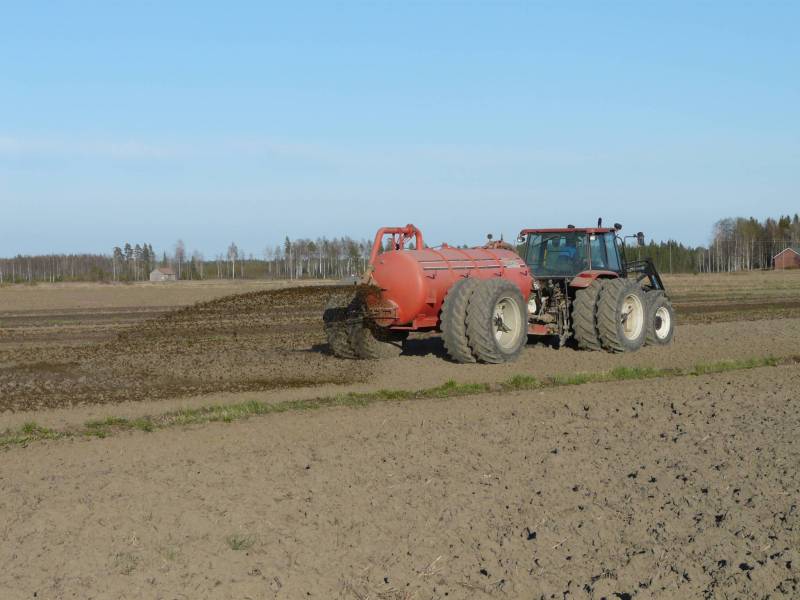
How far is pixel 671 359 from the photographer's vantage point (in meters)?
15.8

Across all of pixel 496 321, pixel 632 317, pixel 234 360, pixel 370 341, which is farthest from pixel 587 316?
pixel 234 360

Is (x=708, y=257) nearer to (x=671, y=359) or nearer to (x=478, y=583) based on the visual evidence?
(x=671, y=359)

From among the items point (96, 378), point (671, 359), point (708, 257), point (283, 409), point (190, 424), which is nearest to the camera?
point (190, 424)

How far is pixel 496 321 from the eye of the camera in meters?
15.0

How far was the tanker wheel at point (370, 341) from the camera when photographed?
1536 centimetres

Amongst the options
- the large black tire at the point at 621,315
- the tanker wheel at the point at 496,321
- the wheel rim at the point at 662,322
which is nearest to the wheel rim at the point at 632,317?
the large black tire at the point at 621,315

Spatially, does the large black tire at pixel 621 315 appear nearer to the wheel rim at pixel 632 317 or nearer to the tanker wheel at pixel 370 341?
the wheel rim at pixel 632 317

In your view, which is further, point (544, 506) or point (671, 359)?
point (671, 359)

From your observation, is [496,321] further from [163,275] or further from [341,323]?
[163,275]

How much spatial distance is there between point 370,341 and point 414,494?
8.32 metres

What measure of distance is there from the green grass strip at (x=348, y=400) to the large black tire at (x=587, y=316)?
1770 millimetres

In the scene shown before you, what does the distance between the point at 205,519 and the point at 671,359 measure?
10873mm

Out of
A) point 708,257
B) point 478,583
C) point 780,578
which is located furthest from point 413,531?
point 708,257

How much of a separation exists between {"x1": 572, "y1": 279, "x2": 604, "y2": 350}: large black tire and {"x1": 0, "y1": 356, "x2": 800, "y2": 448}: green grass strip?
1770 millimetres
